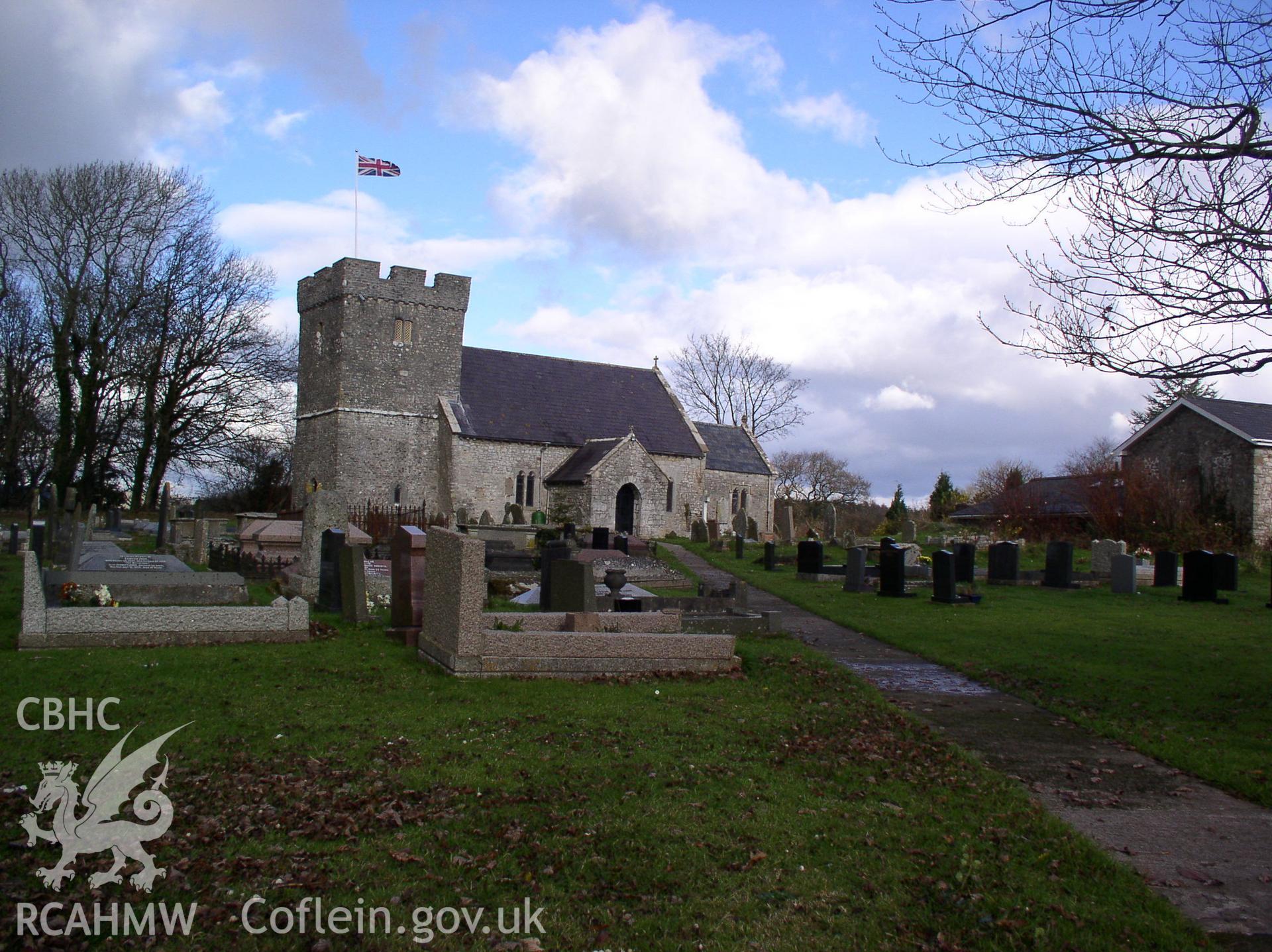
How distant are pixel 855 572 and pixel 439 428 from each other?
70.4 ft

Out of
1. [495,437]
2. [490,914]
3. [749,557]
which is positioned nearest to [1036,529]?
[749,557]

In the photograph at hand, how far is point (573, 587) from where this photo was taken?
35.0ft

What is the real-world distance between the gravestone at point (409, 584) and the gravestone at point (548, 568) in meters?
1.67

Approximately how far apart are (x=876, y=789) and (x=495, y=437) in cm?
3027

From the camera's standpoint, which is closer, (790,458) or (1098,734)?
(1098,734)

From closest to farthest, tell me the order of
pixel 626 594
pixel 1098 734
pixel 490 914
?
1. pixel 490 914
2. pixel 1098 734
3. pixel 626 594

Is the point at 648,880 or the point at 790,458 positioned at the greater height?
the point at 790,458

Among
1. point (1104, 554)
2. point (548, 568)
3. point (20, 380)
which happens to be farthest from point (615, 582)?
point (20, 380)

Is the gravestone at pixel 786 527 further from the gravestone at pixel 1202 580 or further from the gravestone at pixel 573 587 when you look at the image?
the gravestone at pixel 573 587

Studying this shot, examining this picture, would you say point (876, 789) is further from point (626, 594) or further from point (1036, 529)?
point (1036, 529)

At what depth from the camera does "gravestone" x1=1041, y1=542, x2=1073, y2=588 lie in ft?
64.1

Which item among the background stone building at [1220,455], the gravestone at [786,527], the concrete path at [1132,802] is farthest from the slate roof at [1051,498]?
the concrete path at [1132,802]

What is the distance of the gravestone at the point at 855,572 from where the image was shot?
18.1 meters

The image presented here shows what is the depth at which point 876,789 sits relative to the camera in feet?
18.5
